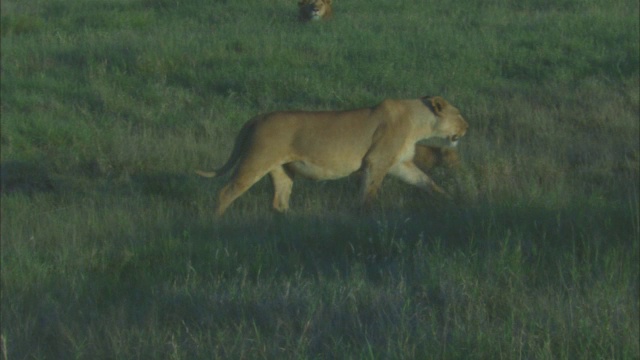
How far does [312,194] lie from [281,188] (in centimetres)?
67

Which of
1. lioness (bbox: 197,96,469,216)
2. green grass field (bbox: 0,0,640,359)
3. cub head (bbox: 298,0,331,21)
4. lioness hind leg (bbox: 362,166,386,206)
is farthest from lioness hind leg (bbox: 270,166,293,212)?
cub head (bbox: 298,0,331,21)

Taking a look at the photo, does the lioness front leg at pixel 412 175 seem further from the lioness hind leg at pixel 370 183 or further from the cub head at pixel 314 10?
the cub head at pixel 314 10

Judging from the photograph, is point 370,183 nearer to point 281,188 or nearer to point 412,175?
point 412,175

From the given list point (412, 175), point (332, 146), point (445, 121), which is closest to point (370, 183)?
point (332, 146)

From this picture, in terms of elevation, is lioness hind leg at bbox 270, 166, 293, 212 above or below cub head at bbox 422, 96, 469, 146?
below

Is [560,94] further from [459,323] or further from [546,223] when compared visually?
[459,323]

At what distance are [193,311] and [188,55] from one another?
9787mm

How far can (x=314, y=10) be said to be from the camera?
16250mm

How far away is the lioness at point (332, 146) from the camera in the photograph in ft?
26.3

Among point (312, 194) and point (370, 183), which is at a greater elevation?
point (370, 183)

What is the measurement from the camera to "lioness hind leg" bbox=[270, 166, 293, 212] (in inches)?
328

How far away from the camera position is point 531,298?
502 cm

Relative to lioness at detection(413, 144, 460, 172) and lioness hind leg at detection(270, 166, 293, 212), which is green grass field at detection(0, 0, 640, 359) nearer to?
lioness hind leg at detection(270, 166, 293, 212)

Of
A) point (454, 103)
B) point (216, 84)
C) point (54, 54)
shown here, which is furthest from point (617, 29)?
point (54, 54)
